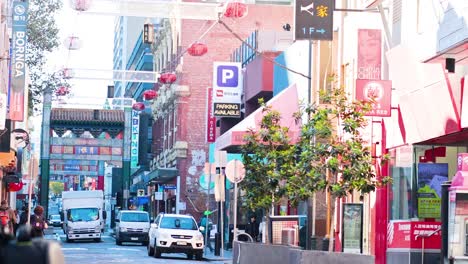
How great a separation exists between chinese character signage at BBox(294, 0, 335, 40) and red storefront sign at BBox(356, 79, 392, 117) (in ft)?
10.1

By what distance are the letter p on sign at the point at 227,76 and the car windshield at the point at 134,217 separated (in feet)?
29.8

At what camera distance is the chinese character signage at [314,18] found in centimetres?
2975

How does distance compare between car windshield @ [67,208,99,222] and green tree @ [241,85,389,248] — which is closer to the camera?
green tree @ [241,85,389,248]

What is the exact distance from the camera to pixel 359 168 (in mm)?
25469

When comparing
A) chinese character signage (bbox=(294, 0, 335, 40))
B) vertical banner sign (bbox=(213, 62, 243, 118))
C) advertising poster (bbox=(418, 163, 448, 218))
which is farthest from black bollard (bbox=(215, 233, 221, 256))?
advertising poster (bbox=(418, 163, 448, 218))

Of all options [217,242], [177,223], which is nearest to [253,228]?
[217,242]

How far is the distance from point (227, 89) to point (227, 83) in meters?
0.27

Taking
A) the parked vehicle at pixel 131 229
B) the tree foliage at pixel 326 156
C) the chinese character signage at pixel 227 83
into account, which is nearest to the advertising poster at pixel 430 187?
the tree foliage at pixel 326 156

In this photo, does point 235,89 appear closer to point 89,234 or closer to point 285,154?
point 89,234

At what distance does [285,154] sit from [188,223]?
14864mm

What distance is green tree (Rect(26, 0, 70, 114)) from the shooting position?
176 feet

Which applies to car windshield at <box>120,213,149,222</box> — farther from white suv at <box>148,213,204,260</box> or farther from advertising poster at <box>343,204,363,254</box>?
advertising poster at <box>343,204,363,254</box>

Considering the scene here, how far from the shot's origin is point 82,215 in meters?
61.7

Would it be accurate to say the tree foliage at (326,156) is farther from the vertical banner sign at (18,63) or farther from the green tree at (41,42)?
the green tree at (41,42)
